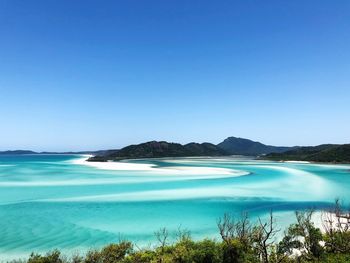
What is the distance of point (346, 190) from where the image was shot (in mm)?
54062

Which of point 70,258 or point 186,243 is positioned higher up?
point 186,243

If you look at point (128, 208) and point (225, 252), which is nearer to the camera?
point (225, 252)

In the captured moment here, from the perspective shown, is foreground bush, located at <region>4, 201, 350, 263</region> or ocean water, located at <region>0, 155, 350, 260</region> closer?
foreground bush, located at <region>4, 201, 350, 263</region>

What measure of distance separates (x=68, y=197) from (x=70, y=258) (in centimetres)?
2603

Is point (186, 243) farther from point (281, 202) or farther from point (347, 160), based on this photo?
point (347, 160)

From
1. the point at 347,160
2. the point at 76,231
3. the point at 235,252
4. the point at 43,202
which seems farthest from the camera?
the point at 347,160

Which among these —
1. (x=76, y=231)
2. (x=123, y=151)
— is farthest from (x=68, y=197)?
(x=123, y=151)

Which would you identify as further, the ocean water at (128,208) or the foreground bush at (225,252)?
the ocean water at (128,208)

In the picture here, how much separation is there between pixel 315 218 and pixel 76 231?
2199 cm

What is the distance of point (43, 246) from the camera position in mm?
24906

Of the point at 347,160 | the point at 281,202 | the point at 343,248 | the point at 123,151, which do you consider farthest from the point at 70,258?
the point at 123,151

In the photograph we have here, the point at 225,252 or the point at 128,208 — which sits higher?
the point at 225,252

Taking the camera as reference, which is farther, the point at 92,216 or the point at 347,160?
the point at 347,160

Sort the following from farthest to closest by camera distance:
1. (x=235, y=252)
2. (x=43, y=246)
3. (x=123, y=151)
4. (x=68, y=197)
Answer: (x=123, y=151)
(x=68, y=197)
(x=43, y=246)
(x=235, y=252)
